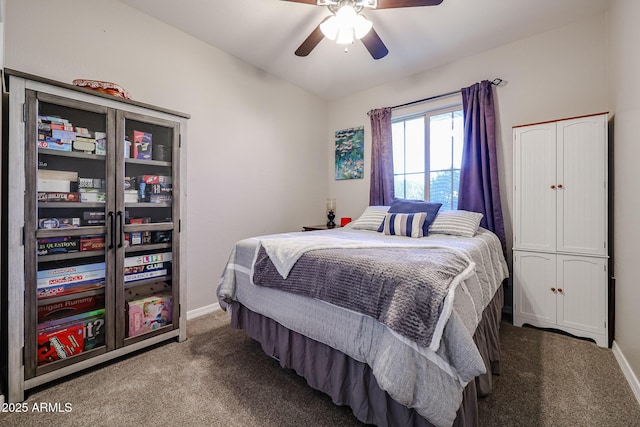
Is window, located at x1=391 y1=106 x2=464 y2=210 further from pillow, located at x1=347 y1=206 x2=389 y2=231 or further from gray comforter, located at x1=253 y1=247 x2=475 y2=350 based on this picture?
gray comforter, located at x1=253 y1=247 x2=475 y2=350

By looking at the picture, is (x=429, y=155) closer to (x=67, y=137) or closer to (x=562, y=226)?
(x=562, y=226)

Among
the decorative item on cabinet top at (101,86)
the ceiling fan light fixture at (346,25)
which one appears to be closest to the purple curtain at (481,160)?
the ceiling fan light fixture at (346,25)

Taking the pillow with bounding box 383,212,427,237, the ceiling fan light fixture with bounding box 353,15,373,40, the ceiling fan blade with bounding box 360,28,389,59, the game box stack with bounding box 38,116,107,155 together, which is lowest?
the pillow with bounding box 383,212,427,237

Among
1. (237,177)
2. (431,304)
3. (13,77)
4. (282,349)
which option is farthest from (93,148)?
(431,304)

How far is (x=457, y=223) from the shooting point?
8.17ft

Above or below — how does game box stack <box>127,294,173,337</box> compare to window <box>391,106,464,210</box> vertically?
below

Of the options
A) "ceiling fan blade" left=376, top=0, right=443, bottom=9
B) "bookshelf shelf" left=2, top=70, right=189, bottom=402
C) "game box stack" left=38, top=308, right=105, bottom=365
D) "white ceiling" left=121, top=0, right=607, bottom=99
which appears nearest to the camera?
"bookshelf shelf" left=2, top=70, right=189, bottom=402

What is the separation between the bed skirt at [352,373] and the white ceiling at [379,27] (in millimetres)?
2350

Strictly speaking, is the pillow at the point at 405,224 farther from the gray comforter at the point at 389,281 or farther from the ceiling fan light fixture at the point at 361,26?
the ceiling fan light fixture at the point at 361,26

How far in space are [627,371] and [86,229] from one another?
11.2 ft

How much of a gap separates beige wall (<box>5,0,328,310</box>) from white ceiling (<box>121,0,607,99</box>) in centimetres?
22

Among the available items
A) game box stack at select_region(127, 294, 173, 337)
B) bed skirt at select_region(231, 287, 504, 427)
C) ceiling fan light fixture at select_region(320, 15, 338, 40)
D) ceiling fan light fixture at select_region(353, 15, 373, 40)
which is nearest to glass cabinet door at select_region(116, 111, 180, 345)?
game box stack at select_region(127, 294, 173, 337)

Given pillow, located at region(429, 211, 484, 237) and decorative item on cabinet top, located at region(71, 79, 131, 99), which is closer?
decorative item on cabinet top, located at region(71, 79, 131, 99)

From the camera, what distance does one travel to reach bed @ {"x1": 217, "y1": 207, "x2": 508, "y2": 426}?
1.03m
